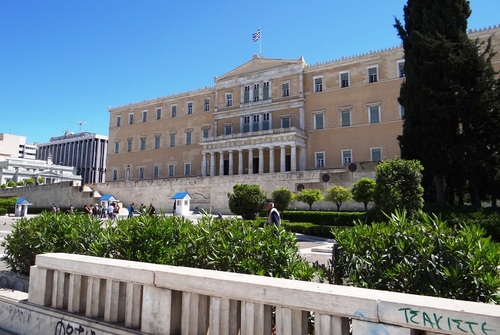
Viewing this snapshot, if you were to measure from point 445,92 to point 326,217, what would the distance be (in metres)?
8.79

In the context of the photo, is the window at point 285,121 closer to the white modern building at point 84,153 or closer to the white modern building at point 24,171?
the white modern building at point 24,171

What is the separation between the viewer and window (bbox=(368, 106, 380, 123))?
36.2 meters

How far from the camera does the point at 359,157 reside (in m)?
36.8

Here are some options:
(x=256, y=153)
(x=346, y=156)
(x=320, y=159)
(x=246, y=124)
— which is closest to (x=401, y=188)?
(x=346, y=156)

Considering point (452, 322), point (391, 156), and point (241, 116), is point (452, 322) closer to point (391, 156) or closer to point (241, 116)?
point (391, 156)

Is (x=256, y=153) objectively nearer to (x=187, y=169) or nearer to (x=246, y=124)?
(x=246, y=124)

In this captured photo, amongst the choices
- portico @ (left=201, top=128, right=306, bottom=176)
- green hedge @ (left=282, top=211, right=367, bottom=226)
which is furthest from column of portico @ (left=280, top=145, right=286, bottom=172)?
green hedge @ (left=282, top=211, right=367, bottom=226)

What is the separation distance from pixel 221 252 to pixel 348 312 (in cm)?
177

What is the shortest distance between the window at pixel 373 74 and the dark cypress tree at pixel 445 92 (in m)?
18.2

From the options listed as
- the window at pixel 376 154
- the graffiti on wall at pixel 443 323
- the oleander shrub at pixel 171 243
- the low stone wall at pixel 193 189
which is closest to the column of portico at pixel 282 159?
the low stone wall at pixel 193 189

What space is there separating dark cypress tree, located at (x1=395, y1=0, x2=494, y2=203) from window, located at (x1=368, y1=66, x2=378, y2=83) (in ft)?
59.6

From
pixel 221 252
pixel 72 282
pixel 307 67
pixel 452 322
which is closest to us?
pixel 452 322

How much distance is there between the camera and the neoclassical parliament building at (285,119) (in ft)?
118

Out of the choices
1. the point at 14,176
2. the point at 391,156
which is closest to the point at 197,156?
the point at 391,156
